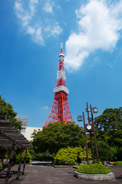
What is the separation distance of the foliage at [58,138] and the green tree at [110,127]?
7.03 metres

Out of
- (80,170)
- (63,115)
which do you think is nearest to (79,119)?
(80,170)

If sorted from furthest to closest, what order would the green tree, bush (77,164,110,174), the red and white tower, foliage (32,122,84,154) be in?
the red and white tower → the green tree → foliage (32,122,84,154) → bush (77,164,110,174)

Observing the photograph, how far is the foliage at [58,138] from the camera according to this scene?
90.5 ft

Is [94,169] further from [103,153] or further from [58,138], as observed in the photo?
[58,138]

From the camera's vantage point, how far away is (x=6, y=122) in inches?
188

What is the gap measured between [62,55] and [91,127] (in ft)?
181

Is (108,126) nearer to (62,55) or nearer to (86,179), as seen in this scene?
(86,179)

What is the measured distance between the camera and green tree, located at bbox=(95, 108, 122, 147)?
101 ft

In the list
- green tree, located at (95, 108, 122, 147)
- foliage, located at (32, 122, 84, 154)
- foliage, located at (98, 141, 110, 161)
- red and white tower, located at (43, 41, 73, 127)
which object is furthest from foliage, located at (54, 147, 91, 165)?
red and white tower, located at (43, 41, 73, 127)

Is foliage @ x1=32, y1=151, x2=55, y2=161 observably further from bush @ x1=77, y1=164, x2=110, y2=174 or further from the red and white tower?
bush @ x1=77, y1=164, x2=110, y2=174

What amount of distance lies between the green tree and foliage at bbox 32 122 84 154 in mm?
7028

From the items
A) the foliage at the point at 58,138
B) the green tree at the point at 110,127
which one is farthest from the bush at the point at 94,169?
the green tree at the point at 110,127

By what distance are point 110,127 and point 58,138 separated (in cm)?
1412

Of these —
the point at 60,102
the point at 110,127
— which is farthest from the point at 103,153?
the point at 60,102
